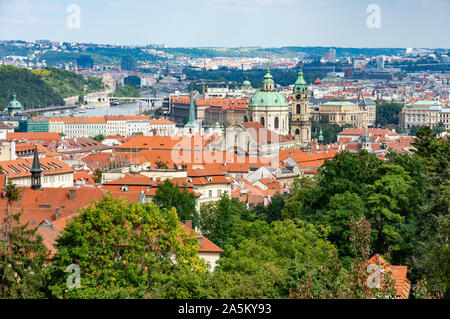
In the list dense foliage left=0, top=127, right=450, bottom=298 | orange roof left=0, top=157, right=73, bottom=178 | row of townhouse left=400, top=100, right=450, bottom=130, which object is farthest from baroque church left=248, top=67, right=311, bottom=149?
dense foliage left=0, top=127, right=450, bottom=298

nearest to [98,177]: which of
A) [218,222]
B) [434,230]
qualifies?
[218,222]

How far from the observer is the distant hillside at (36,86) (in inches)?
4825

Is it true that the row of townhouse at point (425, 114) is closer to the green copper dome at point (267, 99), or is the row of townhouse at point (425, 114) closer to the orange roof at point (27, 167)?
the green copper dome at point (267, 99)

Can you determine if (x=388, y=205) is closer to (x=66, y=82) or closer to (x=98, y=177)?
(x=98, y=177)

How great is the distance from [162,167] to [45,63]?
153 metres

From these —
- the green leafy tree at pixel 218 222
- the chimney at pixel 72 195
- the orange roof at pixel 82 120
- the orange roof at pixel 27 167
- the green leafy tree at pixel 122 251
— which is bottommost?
the orange roof at pixel 82 120

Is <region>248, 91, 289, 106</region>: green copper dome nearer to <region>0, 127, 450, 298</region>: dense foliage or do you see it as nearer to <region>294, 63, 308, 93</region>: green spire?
<region>294, 63, 308, 93</region>: green spire

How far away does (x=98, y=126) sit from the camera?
303 feet

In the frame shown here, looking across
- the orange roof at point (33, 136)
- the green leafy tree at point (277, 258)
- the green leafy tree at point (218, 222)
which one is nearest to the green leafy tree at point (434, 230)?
the green leafy tree at point (277, 258)

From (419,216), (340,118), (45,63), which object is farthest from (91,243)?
(45,63)

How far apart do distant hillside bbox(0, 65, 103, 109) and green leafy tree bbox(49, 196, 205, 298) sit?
326 feet

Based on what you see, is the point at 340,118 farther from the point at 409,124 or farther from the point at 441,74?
the point at 441,74

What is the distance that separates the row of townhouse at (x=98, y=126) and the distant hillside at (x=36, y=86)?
76.3 feet

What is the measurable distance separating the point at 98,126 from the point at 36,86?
133ft
